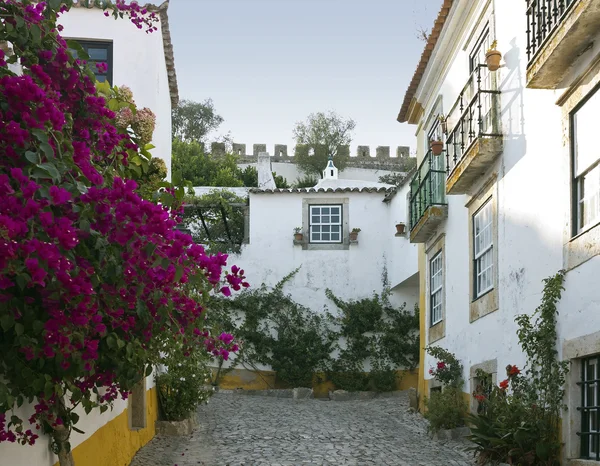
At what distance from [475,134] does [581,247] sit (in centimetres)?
383

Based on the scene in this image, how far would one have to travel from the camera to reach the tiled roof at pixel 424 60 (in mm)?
12219

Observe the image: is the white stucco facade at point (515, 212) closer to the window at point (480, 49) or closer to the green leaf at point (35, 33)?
the window at point (480, 49)

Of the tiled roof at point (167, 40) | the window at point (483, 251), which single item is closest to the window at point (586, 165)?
the window at point (483, 251)

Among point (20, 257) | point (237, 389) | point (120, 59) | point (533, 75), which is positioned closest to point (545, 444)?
point (533, 75)

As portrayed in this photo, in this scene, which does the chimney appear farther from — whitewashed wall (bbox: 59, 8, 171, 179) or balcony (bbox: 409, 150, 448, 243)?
whitewashed wall (bbox: 59, 8, 171, 179)

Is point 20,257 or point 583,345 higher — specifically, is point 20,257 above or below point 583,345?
above

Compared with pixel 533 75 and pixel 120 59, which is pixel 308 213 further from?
pixel 533 75

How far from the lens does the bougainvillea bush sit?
144 inches

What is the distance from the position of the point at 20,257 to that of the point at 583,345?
5.24 meters

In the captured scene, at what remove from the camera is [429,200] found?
14156mm

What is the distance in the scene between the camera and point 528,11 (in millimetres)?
8156

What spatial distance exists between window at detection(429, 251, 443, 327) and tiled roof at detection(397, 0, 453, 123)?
318cm

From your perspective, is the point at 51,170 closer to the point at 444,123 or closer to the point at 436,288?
the point at 444,123

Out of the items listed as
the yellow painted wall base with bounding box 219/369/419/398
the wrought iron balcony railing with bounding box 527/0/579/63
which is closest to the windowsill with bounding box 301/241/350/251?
the yellow painted wall base with bounding box 219/369/419/398
